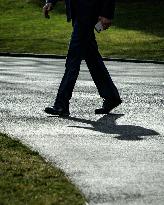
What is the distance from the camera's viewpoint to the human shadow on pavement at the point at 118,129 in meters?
6.57

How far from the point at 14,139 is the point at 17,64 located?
10859 millimetres

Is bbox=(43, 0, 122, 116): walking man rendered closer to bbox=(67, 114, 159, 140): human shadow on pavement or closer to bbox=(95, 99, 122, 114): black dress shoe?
bbox=(95, 99, 122, 114): black dress shoe

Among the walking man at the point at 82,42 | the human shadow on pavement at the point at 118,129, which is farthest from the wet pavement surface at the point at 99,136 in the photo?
the walking man at the point at 82,42

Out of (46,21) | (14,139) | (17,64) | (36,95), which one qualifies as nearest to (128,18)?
(46,21)

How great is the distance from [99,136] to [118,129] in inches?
19.7

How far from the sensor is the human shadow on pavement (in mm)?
6568

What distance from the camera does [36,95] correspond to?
977 cm

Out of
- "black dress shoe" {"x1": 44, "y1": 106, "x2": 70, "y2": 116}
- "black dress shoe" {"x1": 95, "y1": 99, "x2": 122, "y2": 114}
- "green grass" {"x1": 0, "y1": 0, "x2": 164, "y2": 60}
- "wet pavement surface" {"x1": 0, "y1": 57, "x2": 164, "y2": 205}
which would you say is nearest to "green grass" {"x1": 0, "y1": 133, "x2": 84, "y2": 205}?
"wet pavement surface" {"x1": 0, "y1": 57, "x2": 164, "y2": 205}

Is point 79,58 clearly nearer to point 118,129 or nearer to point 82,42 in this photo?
point 82,42

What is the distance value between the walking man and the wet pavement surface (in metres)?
0.25

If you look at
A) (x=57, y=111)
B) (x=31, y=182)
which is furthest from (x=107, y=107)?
(x=31, y=182)

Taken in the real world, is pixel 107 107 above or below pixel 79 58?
below

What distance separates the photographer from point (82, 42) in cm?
765

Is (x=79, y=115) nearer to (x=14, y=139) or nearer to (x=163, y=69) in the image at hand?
(x=14, y=139)
